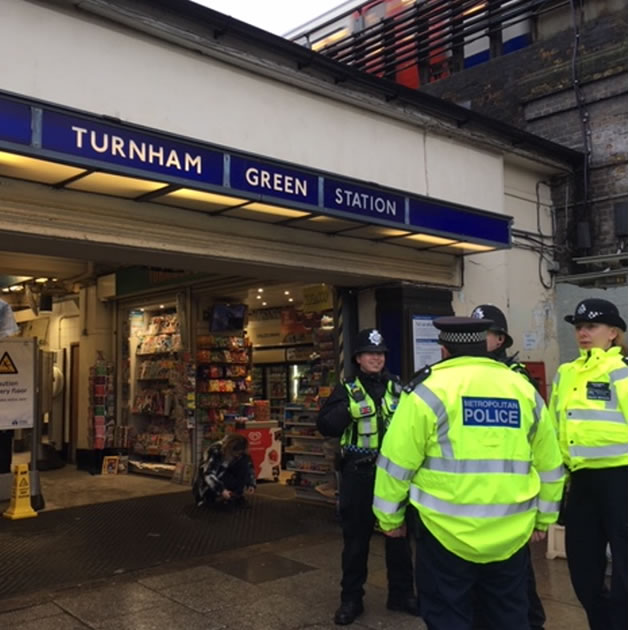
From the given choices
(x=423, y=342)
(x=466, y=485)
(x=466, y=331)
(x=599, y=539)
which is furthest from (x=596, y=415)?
(x=423, y=342)

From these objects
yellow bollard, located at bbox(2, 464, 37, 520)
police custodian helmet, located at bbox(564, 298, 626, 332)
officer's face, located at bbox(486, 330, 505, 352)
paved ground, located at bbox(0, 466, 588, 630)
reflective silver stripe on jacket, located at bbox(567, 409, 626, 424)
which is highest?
police custodian helmet, located at bbox(564, 298, 626, 332)

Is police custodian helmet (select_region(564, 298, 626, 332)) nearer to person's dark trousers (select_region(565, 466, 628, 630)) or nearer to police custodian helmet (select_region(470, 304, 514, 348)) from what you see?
police custodian helmet (select_region(470, 304, 514, 348))

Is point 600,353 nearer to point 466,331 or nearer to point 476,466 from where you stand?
point 466,331

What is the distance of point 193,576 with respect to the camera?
17.9ft

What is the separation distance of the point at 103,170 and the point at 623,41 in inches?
304

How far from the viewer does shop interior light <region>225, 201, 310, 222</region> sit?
18.6 feet

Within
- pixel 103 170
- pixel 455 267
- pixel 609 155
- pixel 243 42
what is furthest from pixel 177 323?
pixel 609 155

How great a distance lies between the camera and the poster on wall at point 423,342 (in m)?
7.55

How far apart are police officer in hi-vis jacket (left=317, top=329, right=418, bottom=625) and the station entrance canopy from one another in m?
1.40

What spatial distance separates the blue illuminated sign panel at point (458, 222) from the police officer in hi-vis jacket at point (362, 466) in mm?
1912

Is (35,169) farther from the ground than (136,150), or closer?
closer

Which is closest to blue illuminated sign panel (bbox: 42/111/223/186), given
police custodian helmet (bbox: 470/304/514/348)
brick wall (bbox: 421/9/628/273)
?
police custodian helmet (bbox: 470/304/514/348)

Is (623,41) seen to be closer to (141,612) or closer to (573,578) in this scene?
(573,578)

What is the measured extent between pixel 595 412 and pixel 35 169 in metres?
3.86
